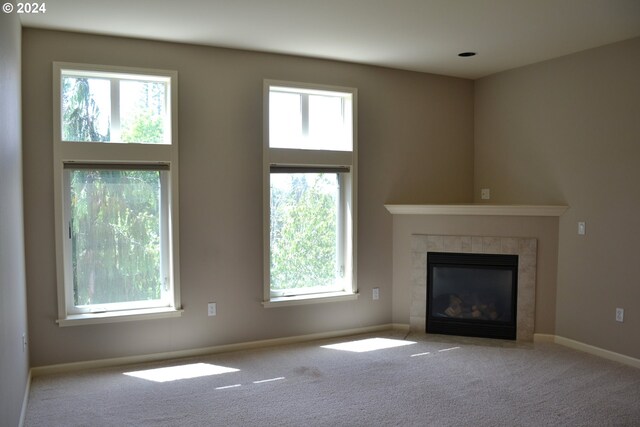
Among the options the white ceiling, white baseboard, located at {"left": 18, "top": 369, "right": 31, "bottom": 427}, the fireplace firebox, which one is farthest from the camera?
the fireplace firebox

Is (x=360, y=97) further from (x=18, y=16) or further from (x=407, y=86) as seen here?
(x=18, y=16)

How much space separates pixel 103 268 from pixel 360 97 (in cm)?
267

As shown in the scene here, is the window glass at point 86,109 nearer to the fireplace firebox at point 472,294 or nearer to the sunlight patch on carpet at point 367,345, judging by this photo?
the sunlight patch on carpet at point 367,345

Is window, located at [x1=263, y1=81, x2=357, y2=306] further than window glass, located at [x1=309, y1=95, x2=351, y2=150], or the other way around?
window glass, located at [x1=309, y1=95, x2=351, y2=150]

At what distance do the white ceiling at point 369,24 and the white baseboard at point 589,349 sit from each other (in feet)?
8.05

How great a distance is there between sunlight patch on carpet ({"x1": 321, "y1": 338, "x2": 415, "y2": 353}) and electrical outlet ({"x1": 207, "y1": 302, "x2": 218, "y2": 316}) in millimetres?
978

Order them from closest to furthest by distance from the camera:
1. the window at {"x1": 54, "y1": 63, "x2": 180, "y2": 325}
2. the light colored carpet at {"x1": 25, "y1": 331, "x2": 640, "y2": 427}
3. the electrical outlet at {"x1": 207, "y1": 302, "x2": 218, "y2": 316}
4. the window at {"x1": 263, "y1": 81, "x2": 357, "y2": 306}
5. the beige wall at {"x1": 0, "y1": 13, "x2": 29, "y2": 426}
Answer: the beige wall at {"x1": 0, "y1": 13, "x2": 29, "y2": 426}, the light colored carpet at {"x1": 25, "y1": 331, "x2": 640, "y2": 427}, the window at {"x1": 54, "y1": 63, "x2": 180, "y2": 325}, the electrical outlet at {"x1": 207, "y1": 302, "x2": 218, "y2": 316}, the window at {"x1": 263, "y1": 81, "x2": 357, "y2": 306}

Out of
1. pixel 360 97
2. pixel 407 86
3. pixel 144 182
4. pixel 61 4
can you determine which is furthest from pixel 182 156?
pixel 407 86

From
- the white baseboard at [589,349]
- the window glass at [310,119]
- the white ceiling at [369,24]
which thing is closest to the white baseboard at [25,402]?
the white ceiling at [369,24]

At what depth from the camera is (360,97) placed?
487cm

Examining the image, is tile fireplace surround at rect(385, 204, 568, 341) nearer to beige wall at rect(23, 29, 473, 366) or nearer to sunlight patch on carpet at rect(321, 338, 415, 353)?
beige wall at rect(23, 29, 473, 366)

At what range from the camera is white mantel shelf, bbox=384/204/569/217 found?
4543mm

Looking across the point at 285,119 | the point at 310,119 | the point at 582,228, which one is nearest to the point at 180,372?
the point at 285,119

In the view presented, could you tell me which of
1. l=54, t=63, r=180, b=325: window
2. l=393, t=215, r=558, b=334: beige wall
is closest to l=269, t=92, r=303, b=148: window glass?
l=54, t=63, r=180, b=325: window
